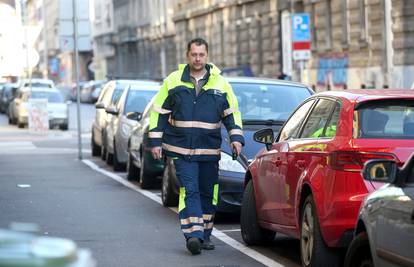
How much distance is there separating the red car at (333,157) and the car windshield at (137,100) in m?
11.5

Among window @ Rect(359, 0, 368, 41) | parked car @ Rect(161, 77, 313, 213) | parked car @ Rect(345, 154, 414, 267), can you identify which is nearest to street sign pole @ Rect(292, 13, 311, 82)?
parked car @ Rect(161, 77, 313, 213)

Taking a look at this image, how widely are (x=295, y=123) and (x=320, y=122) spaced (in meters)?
0.79

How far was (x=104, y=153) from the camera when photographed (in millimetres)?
24516

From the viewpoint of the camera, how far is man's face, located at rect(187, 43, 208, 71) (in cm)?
1055

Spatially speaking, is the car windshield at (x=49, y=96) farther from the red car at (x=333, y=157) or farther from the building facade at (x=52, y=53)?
the red car at (x=333, y=157)

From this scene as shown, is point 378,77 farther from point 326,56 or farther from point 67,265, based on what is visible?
point 67,265

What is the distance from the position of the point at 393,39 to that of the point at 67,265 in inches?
1451

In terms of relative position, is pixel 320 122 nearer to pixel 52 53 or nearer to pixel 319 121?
pixel 319 121

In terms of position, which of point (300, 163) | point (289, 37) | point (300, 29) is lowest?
point (300, 163)

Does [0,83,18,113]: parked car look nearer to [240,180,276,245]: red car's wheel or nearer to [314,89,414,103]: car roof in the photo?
[240,180,276,245]: red car's wheel

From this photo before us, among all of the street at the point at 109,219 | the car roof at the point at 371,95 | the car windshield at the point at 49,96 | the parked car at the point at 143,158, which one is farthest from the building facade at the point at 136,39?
the car roof at the point at 371,95

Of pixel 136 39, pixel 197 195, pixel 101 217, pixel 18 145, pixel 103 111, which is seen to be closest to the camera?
pixel 197 195

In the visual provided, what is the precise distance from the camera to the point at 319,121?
366 inches

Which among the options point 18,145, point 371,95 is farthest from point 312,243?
point 18,145
